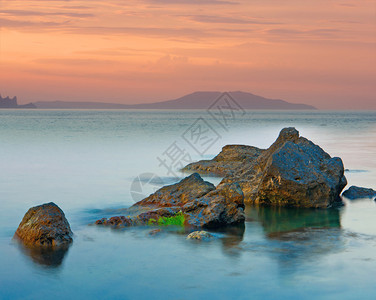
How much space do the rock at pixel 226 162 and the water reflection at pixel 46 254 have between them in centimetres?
1255

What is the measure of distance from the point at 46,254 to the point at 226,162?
46.9 feet

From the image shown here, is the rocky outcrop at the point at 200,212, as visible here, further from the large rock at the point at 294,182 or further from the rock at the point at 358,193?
the rock at the point at 358,193

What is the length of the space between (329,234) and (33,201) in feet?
32.4

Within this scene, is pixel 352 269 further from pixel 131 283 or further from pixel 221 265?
pixel 131 283

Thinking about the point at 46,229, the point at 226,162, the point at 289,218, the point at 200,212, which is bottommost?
the point at 289,218

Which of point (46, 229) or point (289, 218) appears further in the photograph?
point (289, 218)

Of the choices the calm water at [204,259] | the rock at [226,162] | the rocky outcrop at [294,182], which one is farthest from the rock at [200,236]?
the rock at [226,162]

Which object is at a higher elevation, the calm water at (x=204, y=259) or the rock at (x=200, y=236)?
the rock at (x=200, y=236)

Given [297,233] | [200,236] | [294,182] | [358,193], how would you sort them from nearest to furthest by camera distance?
[200,236] → [297,233] → [294,182] → [358,193]

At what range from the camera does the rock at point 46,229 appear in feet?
36.6

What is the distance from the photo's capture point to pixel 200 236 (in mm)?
11773

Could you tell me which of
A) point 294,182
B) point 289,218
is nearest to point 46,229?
point 289,218

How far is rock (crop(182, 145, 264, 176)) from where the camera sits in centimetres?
2325

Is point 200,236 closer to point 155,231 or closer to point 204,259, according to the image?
point 155,231
